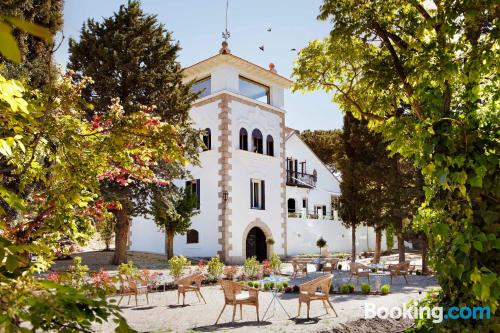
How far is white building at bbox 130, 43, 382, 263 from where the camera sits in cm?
2541

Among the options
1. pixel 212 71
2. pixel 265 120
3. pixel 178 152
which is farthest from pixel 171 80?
pixel 178 152

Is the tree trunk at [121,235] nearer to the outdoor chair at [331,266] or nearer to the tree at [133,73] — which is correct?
the tree at [133,73]

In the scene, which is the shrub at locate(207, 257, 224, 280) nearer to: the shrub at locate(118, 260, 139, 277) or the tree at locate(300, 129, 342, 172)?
the shrub at locate(118, 260, 139, 277)

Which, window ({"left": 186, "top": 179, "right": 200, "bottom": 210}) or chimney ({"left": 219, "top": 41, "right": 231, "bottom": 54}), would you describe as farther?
window ({"left": 186, "top": 179, "right": 200, "bottom": 210})

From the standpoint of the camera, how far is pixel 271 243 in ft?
88.8

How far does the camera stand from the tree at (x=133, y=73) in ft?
67.6

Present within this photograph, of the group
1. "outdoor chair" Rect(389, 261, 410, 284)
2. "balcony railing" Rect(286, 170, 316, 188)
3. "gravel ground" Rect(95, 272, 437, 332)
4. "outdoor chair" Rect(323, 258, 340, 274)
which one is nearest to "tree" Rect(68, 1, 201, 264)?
"gravel ground" Rect(95, 272, 437, 332)

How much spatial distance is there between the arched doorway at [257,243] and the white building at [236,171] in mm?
61

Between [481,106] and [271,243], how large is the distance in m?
23.5

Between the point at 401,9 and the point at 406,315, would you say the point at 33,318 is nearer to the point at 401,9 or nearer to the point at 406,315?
the point at 401,9

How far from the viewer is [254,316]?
10383 mm

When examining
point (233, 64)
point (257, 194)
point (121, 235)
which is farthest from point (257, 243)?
point (233, 64)

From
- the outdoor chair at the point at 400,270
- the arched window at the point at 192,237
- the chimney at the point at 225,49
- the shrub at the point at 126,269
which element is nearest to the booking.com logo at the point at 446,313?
the shrub at the point at 126,269

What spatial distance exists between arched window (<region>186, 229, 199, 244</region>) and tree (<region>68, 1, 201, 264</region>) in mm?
5224
